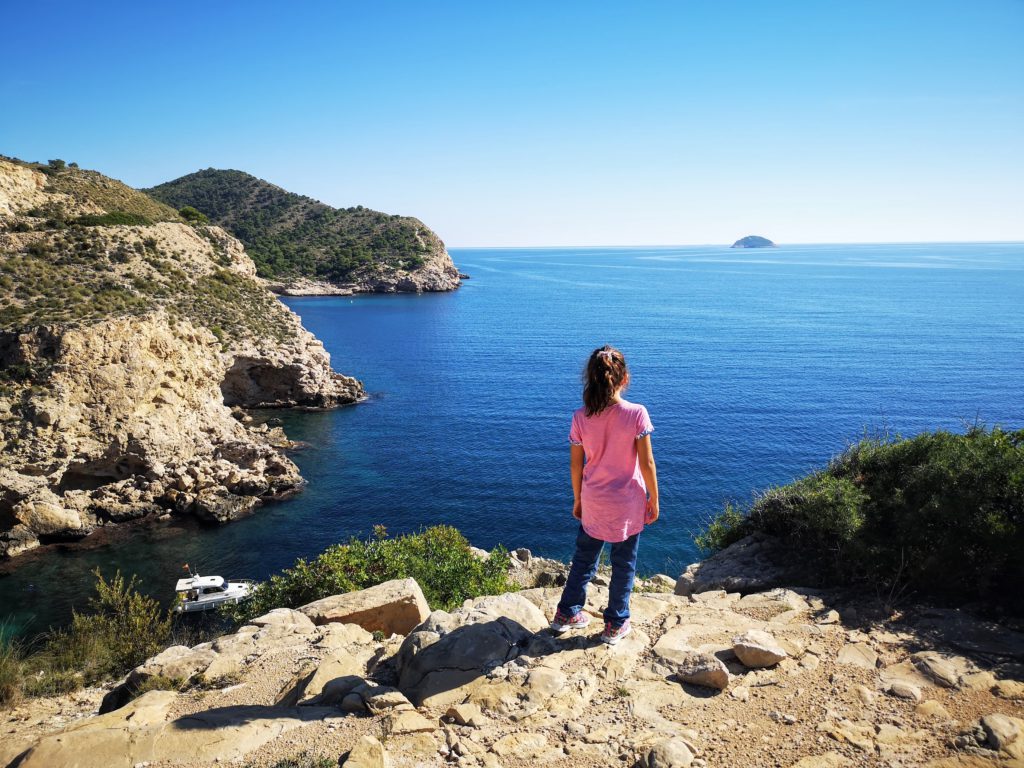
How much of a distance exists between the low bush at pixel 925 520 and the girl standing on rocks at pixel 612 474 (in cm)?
365

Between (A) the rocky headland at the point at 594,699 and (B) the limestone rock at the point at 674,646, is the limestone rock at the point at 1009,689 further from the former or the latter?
(B) the limestone rock at the point at 674,646

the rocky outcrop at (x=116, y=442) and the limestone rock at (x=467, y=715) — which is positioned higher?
the limestone rock at (x=467, y=715)

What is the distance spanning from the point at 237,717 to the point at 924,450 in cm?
990

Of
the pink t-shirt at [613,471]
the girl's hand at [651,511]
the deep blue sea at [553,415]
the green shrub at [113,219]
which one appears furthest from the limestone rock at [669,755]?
the green shrub at [113,219]

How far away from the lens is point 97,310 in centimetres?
3209

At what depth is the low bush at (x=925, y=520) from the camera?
735cm

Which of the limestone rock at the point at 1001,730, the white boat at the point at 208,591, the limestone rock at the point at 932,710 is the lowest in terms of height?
the white boat at the point at 208,591

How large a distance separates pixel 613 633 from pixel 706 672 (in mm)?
1030

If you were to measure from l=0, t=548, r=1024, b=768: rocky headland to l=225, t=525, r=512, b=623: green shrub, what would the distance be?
4728 mm

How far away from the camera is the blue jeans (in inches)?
245

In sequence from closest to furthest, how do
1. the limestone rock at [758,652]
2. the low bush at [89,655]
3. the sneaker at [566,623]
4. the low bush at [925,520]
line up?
the limestone rock at [758,652], the sneaker at [566,623], the low bush at [925,520], the low bush at [89,655]

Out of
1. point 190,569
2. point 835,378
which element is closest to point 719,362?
point 835,378

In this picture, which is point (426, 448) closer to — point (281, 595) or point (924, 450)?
point (281, 595)

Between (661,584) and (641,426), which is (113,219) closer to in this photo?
(661,584)
